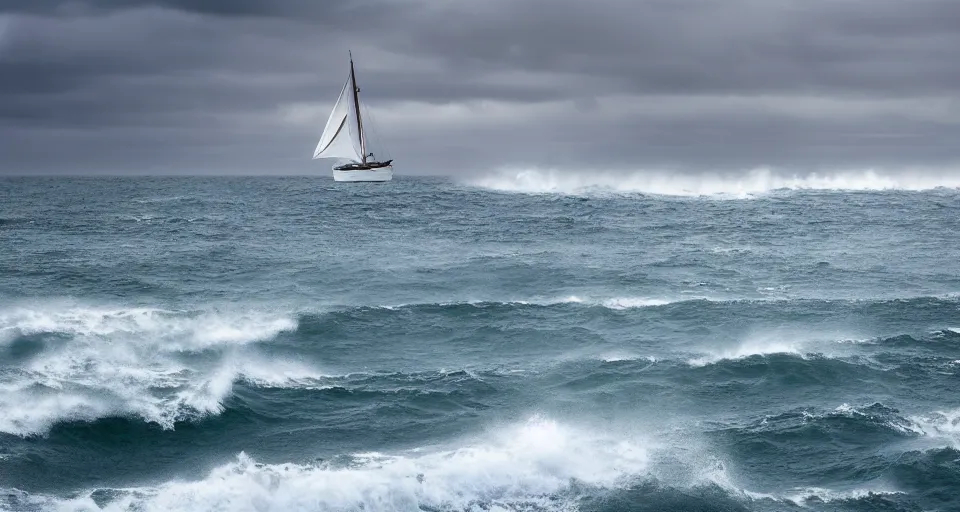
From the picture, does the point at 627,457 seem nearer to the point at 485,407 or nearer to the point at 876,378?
the point at 485,407

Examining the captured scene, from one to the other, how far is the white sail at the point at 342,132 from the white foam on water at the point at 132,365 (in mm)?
85811

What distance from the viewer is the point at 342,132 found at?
5094 inches

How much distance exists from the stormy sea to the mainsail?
5723 centimetres

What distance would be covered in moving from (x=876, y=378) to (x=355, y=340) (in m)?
24.2

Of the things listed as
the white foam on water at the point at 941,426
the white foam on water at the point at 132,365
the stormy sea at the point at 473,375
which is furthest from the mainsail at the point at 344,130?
the white foam on water at the point at 941,426

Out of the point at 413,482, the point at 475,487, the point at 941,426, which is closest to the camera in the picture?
the point at 413,482

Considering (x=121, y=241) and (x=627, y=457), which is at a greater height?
(x=121, y=241)

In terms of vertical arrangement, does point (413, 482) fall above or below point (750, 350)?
below

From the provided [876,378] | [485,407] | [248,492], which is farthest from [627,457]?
[876,378]

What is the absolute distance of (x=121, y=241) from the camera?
2726 inches

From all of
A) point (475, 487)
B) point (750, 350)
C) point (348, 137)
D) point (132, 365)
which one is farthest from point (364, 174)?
point (475, 487)

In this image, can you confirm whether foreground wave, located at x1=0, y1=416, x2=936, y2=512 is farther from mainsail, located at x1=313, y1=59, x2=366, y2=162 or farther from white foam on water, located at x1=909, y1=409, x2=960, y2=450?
mainsail, located at x1=313, y1=59, x2=366, y2=162

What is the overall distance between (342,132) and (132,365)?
97665mm

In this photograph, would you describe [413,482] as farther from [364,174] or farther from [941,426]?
[364,174]
